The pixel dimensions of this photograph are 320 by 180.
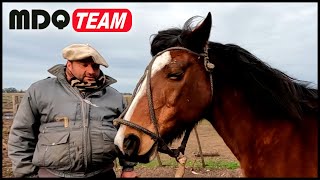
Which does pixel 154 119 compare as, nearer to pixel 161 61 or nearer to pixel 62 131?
pixel 161 61

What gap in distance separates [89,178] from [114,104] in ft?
2.75

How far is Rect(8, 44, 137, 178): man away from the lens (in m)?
3.73

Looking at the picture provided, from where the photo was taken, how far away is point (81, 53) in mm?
3914

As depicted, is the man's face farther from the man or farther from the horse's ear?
the horse's ear

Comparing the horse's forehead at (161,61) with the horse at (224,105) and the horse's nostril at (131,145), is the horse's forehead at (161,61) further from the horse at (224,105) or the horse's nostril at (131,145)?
the horse's nostril at (131,145)

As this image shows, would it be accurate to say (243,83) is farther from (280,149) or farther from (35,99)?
(35,99)

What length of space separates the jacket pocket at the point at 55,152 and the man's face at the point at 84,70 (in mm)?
635

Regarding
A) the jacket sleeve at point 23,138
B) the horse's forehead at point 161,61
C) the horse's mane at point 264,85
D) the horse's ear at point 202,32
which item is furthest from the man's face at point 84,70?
the horse's mane at point 264,85

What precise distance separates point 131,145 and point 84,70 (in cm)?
115

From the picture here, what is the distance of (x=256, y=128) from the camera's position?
329 centimetres

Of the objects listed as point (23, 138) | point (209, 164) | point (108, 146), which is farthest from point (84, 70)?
point (209, 164)

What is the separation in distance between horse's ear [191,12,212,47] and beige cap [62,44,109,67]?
1125 millimetres

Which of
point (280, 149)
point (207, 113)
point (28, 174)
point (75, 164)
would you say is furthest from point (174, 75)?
point (28, 174)

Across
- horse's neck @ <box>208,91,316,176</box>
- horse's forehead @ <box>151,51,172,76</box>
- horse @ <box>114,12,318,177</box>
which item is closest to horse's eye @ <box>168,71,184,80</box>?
horse @ <box>114,12,318,177</box>
